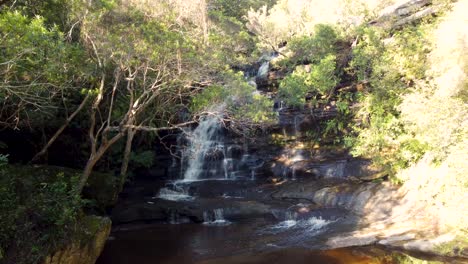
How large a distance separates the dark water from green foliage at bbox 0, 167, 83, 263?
3.50m

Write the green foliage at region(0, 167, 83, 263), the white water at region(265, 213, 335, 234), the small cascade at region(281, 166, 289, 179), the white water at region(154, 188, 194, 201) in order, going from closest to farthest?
the green foliage at region(0, 167, 83, 263) → the white water at region(265, 213, 335, 234) → the white water at region(154, 188, 194, 201) → the small cascade at region(281, 166, 289, 179)

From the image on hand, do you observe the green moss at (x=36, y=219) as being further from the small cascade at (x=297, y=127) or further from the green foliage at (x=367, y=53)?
the green foliage at (x=367, y=53)

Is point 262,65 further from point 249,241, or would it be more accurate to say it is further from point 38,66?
point 38,66

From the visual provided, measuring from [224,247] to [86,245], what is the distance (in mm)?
4979

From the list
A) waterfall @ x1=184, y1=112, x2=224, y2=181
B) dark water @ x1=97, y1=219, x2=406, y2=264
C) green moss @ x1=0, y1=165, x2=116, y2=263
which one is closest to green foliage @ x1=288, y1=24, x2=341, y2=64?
waterfall @ x1=184, y1=112, x2=224, y2=181

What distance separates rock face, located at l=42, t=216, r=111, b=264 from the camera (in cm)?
933

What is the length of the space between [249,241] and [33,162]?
899cm

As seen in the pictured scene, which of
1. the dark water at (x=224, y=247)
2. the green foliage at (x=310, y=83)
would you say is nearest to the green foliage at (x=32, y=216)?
the dark water at (x=224, y=247)

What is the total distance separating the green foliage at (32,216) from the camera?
334 inches

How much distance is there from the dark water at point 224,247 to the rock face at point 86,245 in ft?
6.42

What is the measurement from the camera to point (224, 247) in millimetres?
13398

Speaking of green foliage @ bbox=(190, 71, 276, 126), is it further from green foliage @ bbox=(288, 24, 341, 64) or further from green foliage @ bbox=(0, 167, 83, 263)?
green foliage @ bbox=(288, 24, 341, 64)

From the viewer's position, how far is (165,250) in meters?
13.4

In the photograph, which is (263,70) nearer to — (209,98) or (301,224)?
(209,98)
